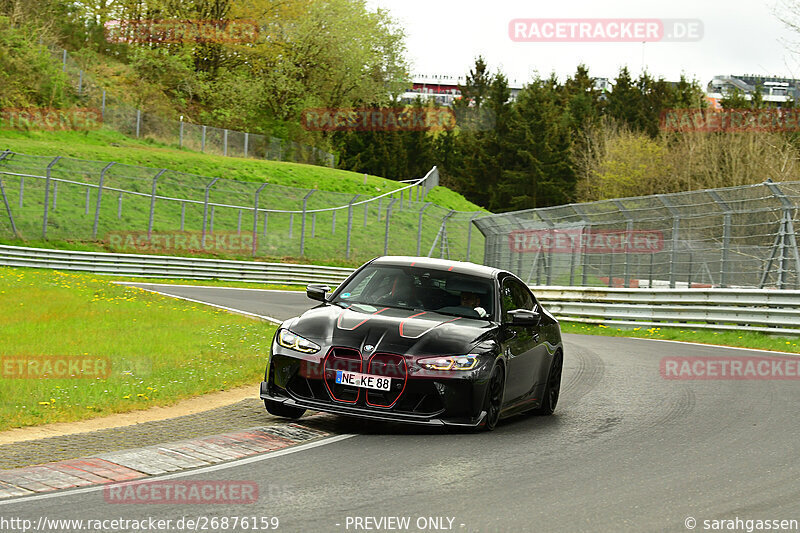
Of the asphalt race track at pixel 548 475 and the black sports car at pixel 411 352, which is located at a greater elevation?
the black sports car at pixel 411 352

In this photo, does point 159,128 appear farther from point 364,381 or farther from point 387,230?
point 364,381

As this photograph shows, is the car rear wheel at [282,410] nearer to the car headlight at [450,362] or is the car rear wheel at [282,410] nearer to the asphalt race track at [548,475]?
the asphalt race track at [548,475]

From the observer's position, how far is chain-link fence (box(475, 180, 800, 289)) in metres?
22.5

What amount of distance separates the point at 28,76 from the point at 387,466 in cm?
5529

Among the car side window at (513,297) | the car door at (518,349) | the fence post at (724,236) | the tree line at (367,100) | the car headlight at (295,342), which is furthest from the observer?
the tree line at (367,100)

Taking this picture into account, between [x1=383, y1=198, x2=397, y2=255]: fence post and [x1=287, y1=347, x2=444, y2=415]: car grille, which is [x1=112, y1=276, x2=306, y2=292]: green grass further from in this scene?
[x1=287, y1=347, x2=444, y2=415]: car grille

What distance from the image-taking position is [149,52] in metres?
69.2

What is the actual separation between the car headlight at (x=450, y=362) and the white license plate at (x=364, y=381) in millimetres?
322

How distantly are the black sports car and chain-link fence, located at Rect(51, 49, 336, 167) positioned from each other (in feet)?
182

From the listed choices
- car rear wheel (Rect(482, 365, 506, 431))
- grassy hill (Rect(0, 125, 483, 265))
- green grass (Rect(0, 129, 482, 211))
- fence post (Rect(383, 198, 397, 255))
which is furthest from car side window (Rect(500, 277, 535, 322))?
green grass (Rect(0, 129, 482, 211))

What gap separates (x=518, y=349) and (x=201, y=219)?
122 feet

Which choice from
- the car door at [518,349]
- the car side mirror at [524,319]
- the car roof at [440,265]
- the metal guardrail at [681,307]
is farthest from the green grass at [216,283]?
the car side mirror at [524,319]

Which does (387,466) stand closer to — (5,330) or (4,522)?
(4,522)

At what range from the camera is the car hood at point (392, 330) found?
8.77 meters
